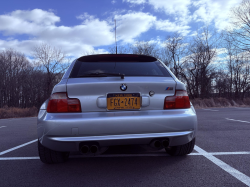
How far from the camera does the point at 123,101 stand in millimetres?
2445

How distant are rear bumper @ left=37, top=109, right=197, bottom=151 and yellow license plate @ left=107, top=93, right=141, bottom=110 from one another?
0.07 meters

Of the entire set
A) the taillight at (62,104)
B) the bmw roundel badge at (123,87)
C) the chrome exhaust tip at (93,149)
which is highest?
the bmw roundel badge at (123,87)

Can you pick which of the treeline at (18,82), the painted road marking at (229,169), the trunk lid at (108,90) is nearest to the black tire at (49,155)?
the trunk lid at (108,90)

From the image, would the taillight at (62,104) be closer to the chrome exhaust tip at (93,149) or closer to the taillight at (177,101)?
the chrome exhaust tip at (93,149)

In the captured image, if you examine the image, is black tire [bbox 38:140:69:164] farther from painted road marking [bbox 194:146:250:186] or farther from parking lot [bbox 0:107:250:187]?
painted road marking [bbox 194:146:250:186]

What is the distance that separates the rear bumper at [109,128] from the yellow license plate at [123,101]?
70 millimetres

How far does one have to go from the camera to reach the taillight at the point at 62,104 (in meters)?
2.43

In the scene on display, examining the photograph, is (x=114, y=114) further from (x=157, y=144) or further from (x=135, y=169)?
(x=135, y=169)

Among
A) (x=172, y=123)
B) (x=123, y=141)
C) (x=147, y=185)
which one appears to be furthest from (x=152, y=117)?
(x=147, y=185)

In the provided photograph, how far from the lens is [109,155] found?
3451 mm

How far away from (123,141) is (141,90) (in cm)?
62

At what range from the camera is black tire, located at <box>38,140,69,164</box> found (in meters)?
2.81

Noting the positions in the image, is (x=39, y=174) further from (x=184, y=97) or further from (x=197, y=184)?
(x=184, y=97)

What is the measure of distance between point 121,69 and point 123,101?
66 cm
